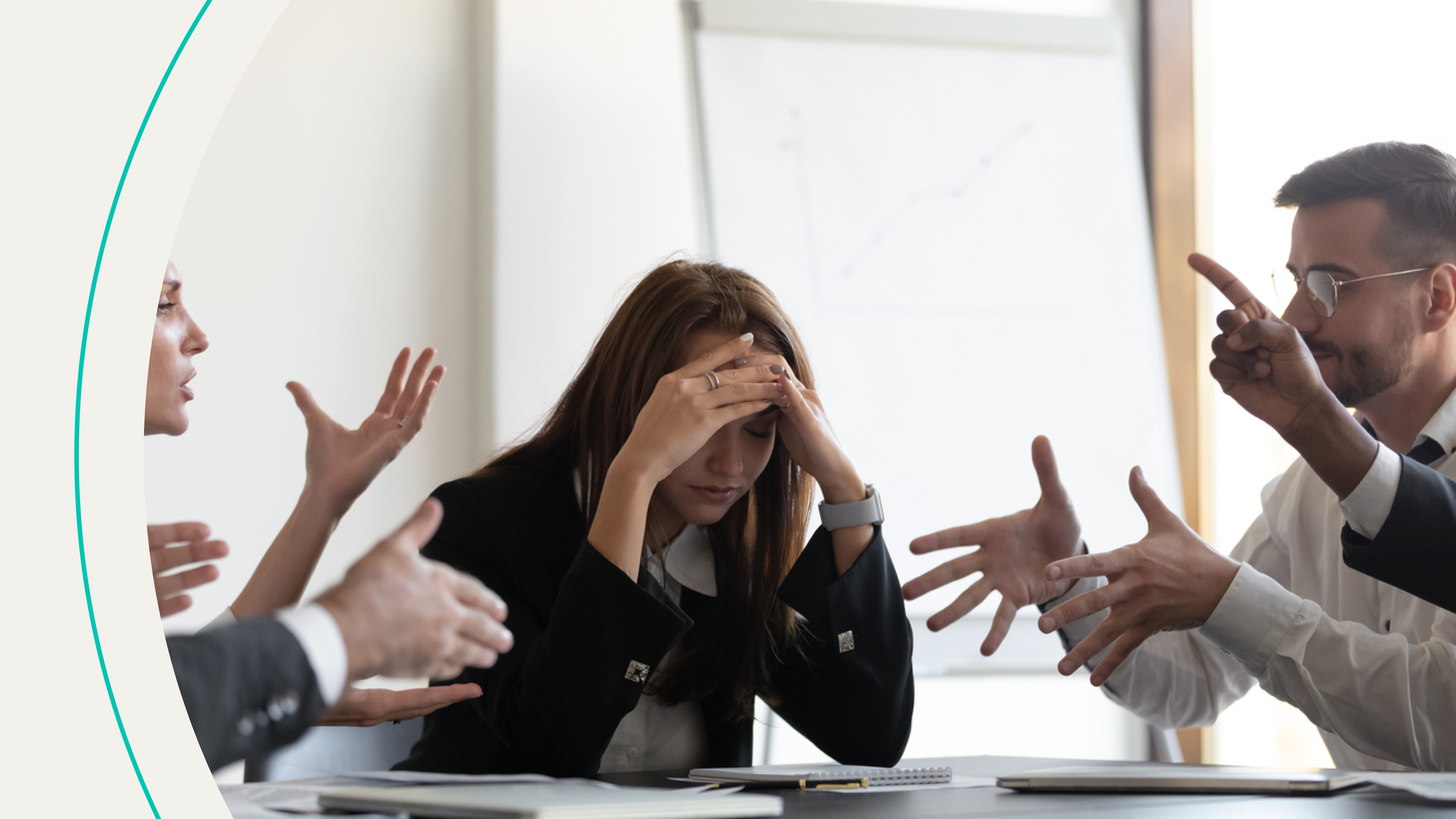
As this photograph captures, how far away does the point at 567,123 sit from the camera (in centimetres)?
237

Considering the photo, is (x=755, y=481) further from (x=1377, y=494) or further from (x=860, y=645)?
(x=1377, y=494)

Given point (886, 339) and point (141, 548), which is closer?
point (141, 548)

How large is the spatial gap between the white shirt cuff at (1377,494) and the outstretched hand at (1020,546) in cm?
34

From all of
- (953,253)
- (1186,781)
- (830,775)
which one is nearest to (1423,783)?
(1186,781)

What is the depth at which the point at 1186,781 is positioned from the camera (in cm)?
94

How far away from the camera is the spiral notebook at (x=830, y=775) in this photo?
1018 millimetres

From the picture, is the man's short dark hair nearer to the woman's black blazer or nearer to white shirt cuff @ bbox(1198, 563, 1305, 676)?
white shirt cuff @ bbox(1198, 563, 1305, 676)

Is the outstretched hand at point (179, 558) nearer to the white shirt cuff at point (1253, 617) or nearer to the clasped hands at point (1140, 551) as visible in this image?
the clasped hands at point (1140, 551)

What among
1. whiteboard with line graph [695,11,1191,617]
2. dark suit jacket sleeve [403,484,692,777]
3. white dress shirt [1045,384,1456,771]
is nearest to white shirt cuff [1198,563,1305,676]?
white dress shirt [1045,384,1456,771]

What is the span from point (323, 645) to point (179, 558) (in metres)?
0.41

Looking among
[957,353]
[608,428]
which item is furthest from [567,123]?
[608,428]

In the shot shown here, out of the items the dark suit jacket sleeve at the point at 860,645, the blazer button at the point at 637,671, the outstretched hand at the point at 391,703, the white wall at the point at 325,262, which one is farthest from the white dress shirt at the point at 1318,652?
the white wall at the point at 325,262

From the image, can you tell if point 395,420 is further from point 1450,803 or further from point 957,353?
point 957,353

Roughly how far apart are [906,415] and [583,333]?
2.23 feet
